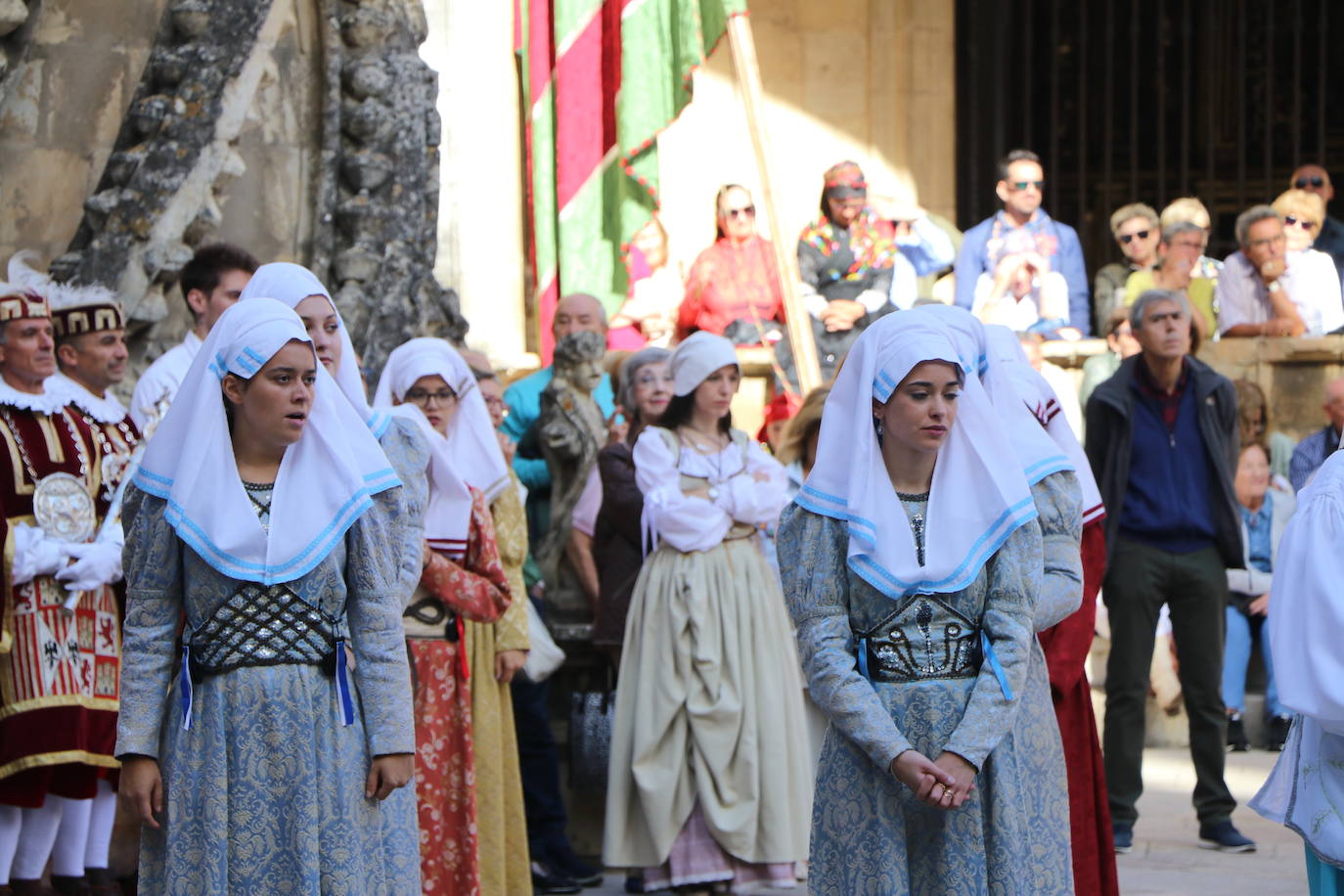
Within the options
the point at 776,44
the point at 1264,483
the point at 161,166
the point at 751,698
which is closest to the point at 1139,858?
the point at 751,698

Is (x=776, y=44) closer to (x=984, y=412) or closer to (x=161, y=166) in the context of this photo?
(x=161, y=166)

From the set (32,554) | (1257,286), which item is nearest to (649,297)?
(1257,286)

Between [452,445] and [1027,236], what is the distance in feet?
23.6

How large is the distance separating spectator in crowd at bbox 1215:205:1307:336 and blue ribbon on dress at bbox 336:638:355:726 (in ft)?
29.6

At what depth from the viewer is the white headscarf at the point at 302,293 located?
507cm

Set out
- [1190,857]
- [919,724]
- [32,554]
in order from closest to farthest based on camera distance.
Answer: [919,724]
[32,554]
[1190,857]

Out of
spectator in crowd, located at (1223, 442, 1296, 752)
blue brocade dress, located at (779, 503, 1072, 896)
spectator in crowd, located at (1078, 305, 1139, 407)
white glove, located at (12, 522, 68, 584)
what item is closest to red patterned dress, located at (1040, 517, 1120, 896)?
blue brocade dress, located at (779, 503, 1072, 896)

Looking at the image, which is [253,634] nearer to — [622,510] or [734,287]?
[622,510]

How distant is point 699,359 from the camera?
23.6ft

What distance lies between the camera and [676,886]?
23.6 ft

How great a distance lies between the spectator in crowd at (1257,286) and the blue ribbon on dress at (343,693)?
29.6 ft

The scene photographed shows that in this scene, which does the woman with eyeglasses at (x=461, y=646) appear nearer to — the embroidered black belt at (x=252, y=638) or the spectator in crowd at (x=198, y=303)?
the spectator in crowd at (x=198, y=303)

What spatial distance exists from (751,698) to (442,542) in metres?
1.71

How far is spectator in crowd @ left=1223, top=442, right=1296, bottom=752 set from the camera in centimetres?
1012
